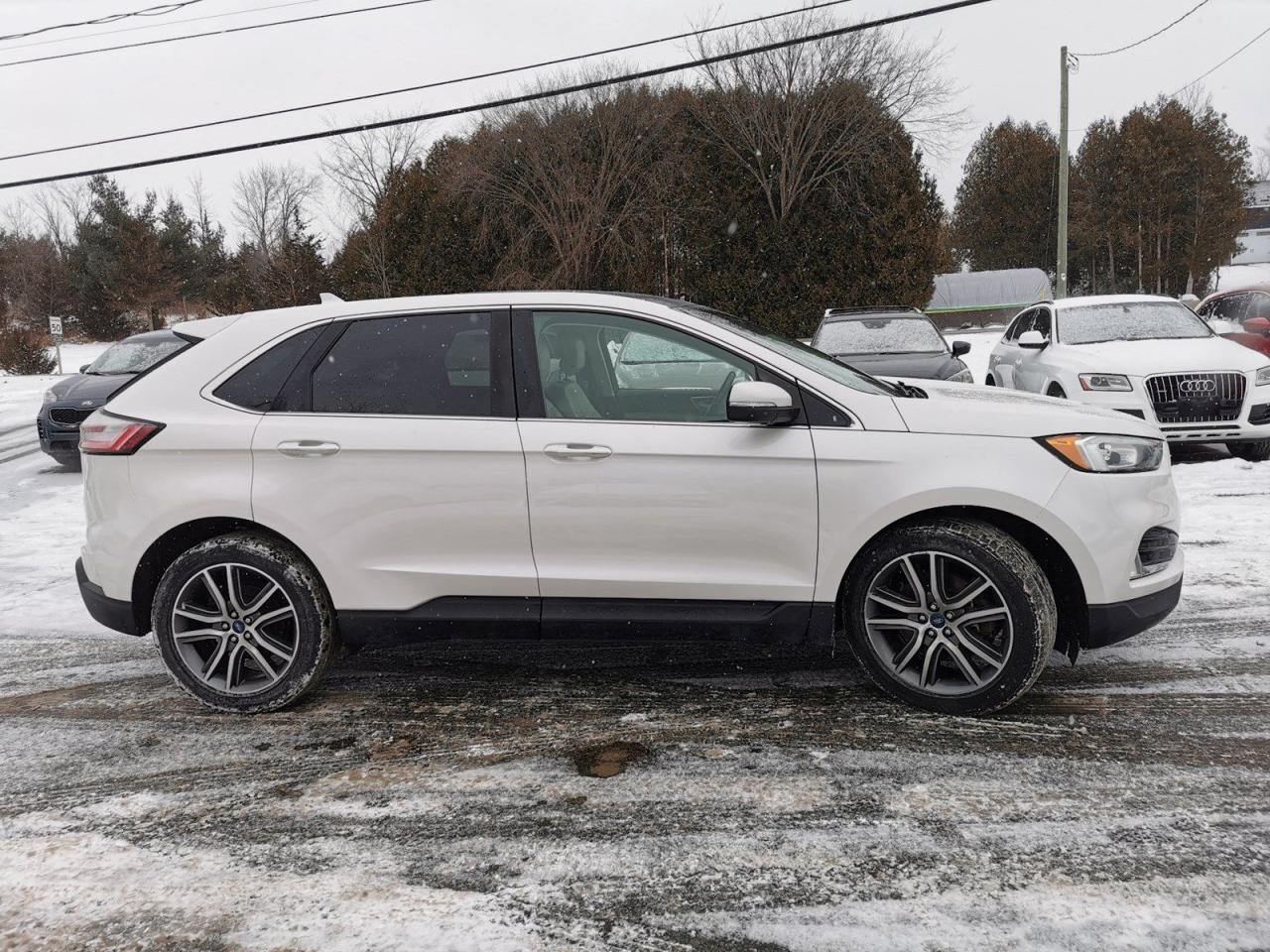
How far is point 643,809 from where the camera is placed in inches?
121

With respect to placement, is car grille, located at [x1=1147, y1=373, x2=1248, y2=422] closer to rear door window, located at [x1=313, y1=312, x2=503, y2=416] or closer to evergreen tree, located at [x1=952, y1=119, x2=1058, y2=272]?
rear door window, located at [x1=313, y1=312, x2=503, y2=416]

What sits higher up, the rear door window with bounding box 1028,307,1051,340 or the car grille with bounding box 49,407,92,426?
the rear door window with bounding box 1028,307,1051,340

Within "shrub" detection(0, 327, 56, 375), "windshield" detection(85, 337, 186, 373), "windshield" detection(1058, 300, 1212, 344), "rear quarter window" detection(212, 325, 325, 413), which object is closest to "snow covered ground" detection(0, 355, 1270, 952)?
"rear quarter window" detection(212, 325, 325, 413)

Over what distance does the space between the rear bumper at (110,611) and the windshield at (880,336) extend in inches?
343

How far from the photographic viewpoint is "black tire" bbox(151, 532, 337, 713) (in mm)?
3811

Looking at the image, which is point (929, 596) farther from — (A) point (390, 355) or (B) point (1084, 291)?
(B) point (1084, 291)

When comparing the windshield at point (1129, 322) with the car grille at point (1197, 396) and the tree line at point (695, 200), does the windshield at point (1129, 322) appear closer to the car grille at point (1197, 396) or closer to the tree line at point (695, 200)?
the car grille at point (1197, 396)

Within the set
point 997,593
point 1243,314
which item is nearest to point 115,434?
point 997,593

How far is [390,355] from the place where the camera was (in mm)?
3906

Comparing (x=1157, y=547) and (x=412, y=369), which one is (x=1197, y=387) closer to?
(x=1157, y=547)

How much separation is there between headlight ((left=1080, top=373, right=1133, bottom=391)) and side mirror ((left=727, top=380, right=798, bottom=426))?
21.7 feet

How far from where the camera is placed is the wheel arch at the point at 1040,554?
3.59m

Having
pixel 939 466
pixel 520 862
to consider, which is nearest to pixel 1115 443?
pixel 939 466

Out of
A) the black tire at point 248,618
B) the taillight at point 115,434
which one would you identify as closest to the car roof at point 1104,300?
the black tire at point 248,618
